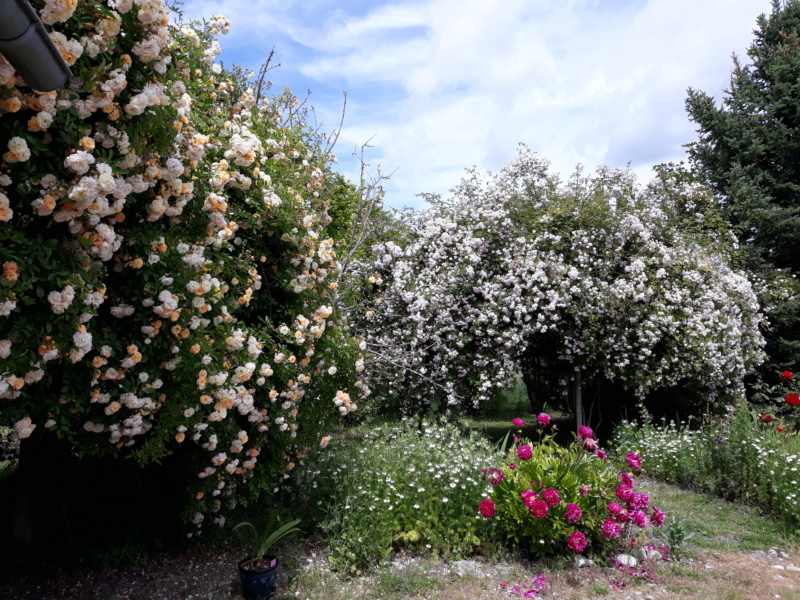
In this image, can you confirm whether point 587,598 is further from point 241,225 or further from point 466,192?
point 466,192

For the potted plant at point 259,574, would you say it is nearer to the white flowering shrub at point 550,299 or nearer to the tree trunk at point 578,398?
the white flowering shrub at point 550,299

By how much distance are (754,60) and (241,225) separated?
46.2 ft

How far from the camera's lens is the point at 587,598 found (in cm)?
383

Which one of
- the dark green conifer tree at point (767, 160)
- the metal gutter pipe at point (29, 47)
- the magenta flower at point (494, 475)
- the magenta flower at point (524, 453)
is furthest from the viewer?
the dark green conifer tree at point (767, 160)

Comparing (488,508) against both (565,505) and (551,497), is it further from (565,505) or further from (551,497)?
(565,505)

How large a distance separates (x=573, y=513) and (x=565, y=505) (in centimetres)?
24

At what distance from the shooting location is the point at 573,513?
4160mm

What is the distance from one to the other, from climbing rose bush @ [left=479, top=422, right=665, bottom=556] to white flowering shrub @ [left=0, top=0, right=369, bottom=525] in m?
1.72

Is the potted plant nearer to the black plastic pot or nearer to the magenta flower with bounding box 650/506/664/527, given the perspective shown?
the black plastic pot

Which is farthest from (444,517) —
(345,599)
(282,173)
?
(282,173)

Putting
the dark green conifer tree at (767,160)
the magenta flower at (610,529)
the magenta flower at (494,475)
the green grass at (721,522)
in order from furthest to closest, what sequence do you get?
the dark green conifer tree at (767,160) < the green grass at (721,522) < the magenta flower at (494,475) < the magenta flower at (610,529)

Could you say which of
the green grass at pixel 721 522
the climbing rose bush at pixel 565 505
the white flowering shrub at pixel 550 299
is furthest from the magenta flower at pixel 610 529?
Answer: the white flowering shrub at pixel 550 299

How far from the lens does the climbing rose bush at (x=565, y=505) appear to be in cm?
427

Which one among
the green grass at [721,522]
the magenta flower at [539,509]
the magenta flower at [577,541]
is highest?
the magenta flower at [539,509]
